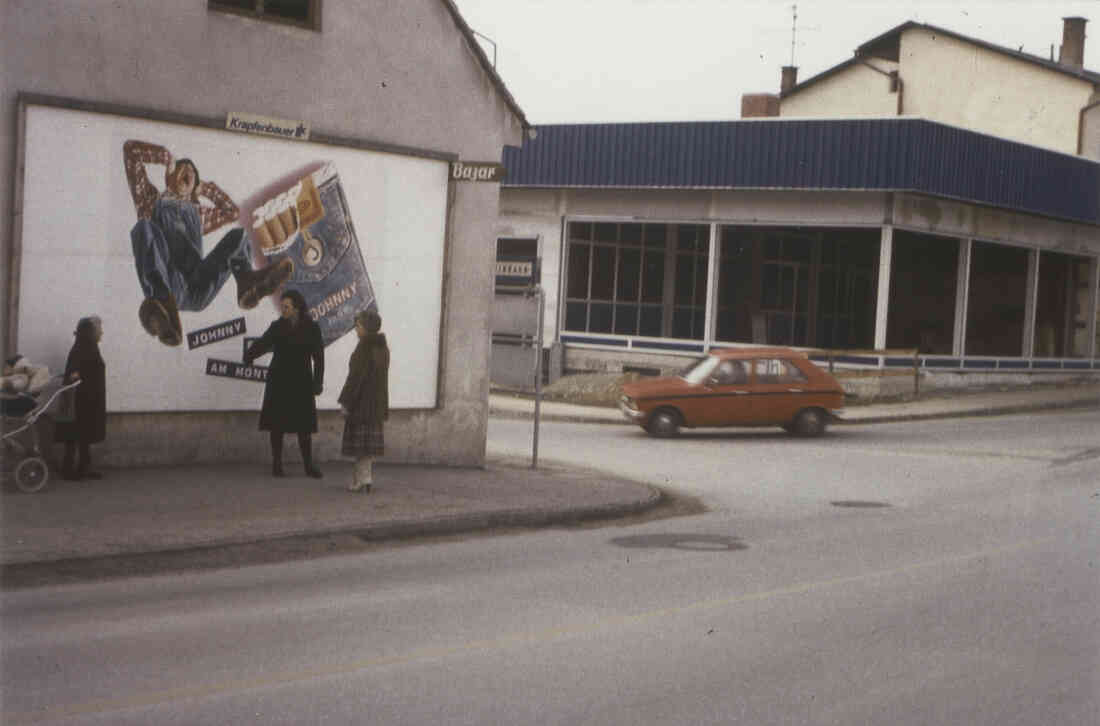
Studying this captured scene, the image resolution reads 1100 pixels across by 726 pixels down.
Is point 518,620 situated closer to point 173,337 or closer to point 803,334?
point 173,337

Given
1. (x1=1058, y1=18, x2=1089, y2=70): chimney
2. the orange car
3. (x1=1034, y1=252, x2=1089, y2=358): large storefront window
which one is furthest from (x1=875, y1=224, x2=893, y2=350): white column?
(x1=1058, y1=18, x2=1089, y2=70): chimney

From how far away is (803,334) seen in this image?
4059cm

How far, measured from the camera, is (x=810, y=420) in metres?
24.1

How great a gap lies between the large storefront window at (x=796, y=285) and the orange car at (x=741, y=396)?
586 inches

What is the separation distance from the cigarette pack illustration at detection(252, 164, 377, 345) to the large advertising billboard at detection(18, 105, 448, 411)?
0.02 meters

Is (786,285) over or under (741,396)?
over

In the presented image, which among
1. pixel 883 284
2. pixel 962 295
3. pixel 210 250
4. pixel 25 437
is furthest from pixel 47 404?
pixel 962 295

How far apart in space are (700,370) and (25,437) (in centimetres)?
1356

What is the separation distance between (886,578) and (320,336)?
6524 millimetres

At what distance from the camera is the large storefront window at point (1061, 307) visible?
138 ft

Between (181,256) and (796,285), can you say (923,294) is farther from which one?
(181,256)

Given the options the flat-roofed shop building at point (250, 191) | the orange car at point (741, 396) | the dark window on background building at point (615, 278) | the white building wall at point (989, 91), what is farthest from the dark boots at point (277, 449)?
the white building wall at point (989, 91)

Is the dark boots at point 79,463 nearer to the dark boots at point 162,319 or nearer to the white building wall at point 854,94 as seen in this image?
the dark boots at point 162,319

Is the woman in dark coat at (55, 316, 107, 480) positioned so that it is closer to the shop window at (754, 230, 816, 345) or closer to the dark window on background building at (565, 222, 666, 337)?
the dark window on background building at (565, 222, 666, 337)
